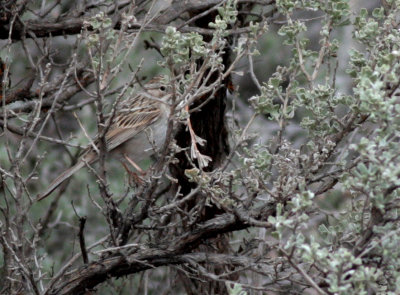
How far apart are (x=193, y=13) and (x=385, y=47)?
208 centimetres

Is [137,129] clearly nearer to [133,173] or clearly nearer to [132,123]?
[132,123]

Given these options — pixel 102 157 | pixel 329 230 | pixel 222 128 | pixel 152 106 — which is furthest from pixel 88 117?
pixel 329 230

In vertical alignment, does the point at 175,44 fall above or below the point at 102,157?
above

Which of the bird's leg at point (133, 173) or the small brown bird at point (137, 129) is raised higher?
the small brown bird at point (137, 129)

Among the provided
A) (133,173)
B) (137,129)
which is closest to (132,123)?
(137,129)

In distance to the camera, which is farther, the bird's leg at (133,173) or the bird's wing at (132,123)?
the bird's wing at (132,123)

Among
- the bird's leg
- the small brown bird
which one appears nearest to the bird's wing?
the small brown bird

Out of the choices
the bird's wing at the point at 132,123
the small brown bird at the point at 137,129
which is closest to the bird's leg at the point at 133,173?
the small brown bird at the point at 137,129

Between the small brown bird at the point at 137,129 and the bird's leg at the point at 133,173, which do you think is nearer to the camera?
the bird's leg at the point at 133,173

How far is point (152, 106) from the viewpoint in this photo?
22.3 ft

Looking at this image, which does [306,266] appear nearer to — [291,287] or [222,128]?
[291,287]

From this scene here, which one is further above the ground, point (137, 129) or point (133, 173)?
point (137, 129)

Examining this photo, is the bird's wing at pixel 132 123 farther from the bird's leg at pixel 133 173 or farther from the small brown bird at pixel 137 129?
the bird's leg at pixel 133 173

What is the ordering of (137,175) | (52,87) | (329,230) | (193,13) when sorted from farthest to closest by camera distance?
(137,175), (193,13), (52,87), (329,230)
